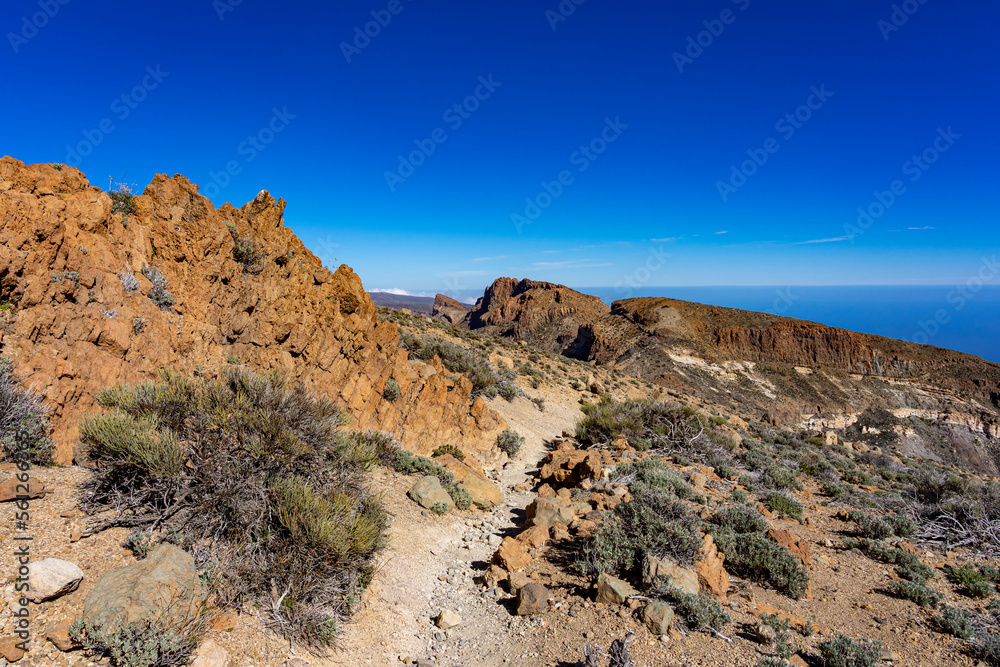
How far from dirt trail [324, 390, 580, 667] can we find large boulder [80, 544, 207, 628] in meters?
1.38

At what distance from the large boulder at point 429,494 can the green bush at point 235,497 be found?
229 centimetres

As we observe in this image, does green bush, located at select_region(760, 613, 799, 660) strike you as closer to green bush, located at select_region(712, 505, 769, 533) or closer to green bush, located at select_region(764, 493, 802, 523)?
green bush, located at select_region(712, 505, 769, 533)

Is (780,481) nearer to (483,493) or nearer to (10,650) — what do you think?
(483,493)

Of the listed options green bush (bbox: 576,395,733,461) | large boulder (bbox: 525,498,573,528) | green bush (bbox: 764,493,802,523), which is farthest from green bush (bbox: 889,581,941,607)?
green bush (bbox: 576,395,733,461)

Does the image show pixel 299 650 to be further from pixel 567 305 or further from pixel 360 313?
pixel 567 305

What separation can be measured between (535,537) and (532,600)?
1343 millimetres

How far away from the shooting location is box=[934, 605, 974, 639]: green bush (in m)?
4.14

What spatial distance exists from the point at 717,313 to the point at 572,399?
140 ft

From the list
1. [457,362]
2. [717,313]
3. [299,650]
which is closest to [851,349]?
[717,313]

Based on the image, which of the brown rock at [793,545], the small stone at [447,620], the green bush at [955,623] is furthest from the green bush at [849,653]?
the small stone at [447,620]

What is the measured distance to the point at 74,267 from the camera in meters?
5.22

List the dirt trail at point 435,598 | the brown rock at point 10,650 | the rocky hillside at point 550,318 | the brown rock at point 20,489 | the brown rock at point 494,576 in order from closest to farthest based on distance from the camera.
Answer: the brown rock at point 10,650 < the brown rock at point 20,489 < the dirt trail at point 435,598 < the brown rock at point 494,576 < the rocky hillside at point 550,318

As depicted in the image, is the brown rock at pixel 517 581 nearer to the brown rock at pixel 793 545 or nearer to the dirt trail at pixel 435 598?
the dirt trail at pixel 435 598

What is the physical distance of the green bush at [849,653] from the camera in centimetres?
362
